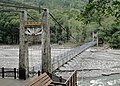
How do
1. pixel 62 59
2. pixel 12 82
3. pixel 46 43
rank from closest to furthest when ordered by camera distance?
pixel 12 82 → pixel 46 43 → pixel 62 59

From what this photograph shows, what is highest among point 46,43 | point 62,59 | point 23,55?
point 46,43

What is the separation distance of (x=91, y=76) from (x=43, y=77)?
354 inches

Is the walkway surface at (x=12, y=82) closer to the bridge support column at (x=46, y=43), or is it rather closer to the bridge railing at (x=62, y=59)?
the bridge support column at (x=46, y=43)

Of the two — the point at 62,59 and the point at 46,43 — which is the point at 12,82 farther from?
the point at 62,59

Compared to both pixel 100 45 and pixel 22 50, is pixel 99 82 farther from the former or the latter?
pixel 100 45

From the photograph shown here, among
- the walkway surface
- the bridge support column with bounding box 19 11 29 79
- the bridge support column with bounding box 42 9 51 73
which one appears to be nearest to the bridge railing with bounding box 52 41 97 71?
the bridge support column with bounding box 19 11 29 79

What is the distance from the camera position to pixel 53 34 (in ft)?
108

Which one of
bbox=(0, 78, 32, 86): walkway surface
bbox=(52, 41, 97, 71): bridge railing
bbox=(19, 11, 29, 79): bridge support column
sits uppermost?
bbox=(19, 11, 29, 79): bridge support column

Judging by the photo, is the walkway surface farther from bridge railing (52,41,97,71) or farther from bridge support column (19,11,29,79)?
bridge railing (52,41,97,71)

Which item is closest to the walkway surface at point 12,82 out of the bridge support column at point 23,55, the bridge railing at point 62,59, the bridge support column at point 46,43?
the bridge support column at point 23,55

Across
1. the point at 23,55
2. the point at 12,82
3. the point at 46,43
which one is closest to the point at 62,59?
the point at 23,55

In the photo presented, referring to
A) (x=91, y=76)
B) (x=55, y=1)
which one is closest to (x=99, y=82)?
(x=91, y=76)

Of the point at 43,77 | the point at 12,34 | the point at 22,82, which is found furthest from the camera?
the point at 12,34

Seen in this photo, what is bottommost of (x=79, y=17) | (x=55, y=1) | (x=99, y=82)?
(x=99, y=82)
